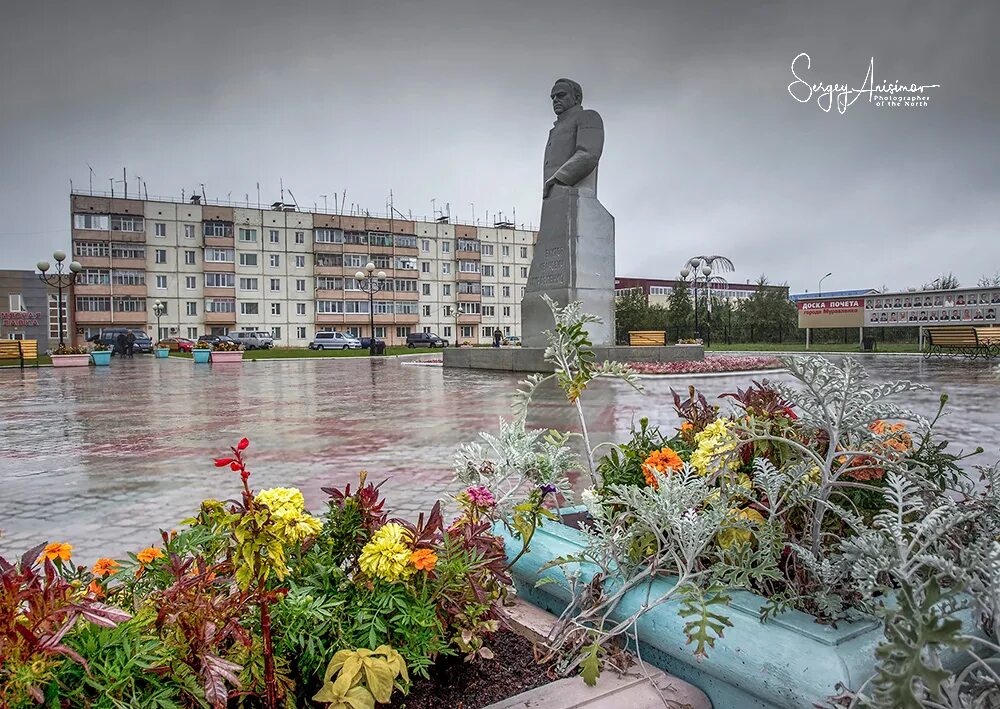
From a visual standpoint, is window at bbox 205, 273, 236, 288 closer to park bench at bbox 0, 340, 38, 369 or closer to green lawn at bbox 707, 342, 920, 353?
park bench at bbox 0, 340, 38, 369

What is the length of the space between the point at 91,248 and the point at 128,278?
163 inches

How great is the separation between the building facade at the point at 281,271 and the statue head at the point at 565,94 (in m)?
54.2

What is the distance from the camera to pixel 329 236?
235 feet

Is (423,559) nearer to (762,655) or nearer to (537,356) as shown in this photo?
(762,655)

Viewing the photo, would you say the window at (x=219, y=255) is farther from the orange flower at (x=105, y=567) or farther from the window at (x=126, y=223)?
the orange flower at (x=105, y=567)

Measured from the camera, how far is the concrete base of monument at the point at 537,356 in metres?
17.4

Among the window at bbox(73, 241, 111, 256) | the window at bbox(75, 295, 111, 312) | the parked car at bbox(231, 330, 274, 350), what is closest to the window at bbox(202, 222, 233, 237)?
the window at bbox(73, 241, 111, 256)

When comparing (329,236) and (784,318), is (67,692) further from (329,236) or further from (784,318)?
(329,236)

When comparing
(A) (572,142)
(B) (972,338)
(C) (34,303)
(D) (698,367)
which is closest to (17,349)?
(A) (572,142)

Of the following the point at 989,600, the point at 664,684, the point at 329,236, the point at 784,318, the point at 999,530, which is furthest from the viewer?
the point at 329,236

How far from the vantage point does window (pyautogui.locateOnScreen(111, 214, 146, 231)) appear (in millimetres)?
63719

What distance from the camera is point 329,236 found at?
71.6 metres

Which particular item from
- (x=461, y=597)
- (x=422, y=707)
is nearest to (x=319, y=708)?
(x=422, y=707)

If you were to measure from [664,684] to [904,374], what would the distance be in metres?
17.3
